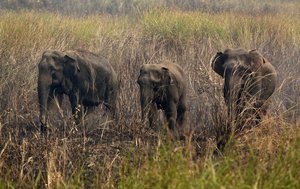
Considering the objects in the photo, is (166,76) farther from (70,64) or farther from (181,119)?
(70,64)

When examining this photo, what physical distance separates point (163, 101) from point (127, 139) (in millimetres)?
581

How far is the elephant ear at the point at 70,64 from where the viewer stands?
729 cm

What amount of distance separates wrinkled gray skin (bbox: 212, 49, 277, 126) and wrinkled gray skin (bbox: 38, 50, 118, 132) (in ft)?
4.84

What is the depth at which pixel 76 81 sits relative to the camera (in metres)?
7.49

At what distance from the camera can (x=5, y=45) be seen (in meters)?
8.95

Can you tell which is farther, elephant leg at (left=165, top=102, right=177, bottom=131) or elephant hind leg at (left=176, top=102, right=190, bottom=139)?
elephant hind leg at (left=176, top=102, right=190, bottom=139)

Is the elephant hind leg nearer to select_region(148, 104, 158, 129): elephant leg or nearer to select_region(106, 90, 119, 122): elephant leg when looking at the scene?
select_region(148, 104, 158, 129): elephant leg

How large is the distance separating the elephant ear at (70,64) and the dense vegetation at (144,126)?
0.59m

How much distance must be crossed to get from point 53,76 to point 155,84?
147cm

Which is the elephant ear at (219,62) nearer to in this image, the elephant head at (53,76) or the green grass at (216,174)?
the elephant head at (53,76)

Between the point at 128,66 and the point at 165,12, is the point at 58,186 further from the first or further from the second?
the point at 165,12

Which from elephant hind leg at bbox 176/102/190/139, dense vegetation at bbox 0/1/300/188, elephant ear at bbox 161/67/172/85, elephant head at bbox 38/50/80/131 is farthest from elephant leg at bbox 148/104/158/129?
elephant head at bbox 38/50/80/131

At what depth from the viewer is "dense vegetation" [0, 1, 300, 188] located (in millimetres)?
4105

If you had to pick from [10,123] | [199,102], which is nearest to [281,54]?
[199,102]
